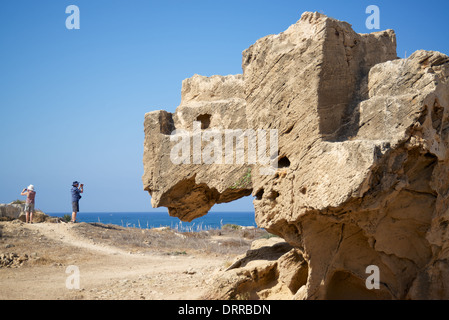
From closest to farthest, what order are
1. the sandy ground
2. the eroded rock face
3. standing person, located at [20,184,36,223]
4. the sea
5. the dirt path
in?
the eroded rock face, the dirt path, the sandy ground, standing person, located at [20,184,36,223], the sea

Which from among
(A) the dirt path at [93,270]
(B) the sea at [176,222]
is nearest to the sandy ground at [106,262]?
(A) the dirt path at [93,270]

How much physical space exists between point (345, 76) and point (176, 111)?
401 cm

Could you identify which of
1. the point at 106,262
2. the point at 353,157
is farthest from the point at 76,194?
the point at 353,157

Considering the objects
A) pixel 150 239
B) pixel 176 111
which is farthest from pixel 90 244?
pixel 176 111

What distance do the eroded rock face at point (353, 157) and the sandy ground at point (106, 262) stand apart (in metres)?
2.85

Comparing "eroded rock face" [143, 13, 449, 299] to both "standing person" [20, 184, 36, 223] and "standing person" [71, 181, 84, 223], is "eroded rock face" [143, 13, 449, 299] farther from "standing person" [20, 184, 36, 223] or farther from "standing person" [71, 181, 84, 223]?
"standing person" [20, 184, 36, 223]

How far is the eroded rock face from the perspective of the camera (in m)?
5.88

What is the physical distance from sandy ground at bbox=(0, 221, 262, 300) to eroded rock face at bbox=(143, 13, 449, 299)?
2850 millimetres

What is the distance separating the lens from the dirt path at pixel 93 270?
8.95m

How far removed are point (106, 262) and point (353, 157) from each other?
31.6 feet

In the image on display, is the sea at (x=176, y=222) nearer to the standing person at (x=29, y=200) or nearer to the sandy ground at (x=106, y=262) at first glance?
the sandy ground at (x=106, y=262)

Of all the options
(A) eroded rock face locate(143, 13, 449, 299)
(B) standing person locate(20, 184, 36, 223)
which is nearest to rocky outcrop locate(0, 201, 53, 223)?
(B) standing person locate(20, 184, 36, 223)

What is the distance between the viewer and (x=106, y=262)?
1268 centimetres

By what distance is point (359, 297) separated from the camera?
7.18m
